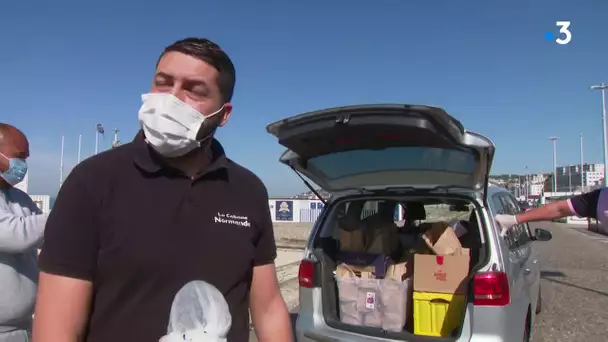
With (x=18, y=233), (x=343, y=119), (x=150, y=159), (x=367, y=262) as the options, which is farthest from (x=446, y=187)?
(x=18, y=233)

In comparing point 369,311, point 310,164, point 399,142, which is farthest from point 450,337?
point 310,164

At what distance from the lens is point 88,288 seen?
1.29 m

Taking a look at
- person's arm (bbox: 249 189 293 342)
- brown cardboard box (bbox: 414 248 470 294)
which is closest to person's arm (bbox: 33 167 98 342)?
person's arm (bbox: 249 189 293 342)

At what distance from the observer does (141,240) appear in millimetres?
1354

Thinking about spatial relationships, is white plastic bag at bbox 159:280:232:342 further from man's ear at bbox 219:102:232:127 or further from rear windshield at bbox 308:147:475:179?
rear windshield at bbox 308:147:475:179

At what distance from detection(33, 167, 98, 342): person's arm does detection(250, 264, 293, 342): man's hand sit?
598 millimetres

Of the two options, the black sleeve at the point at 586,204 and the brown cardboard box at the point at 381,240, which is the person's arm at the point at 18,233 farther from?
the black sleeve at the point at 586,204

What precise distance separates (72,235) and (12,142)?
5.46 feet

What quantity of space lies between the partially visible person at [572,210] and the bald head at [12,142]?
335 centimetres

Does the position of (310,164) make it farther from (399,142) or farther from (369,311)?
(369,311)

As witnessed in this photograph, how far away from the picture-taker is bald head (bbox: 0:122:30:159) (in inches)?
99.8

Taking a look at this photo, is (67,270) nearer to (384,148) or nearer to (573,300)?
(384,148)

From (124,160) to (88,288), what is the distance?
389 mm

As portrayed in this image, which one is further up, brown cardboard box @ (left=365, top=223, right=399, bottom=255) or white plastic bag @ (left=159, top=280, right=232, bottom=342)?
white plastic bag @ (left=159, top=280, right=232, bottom=342)
